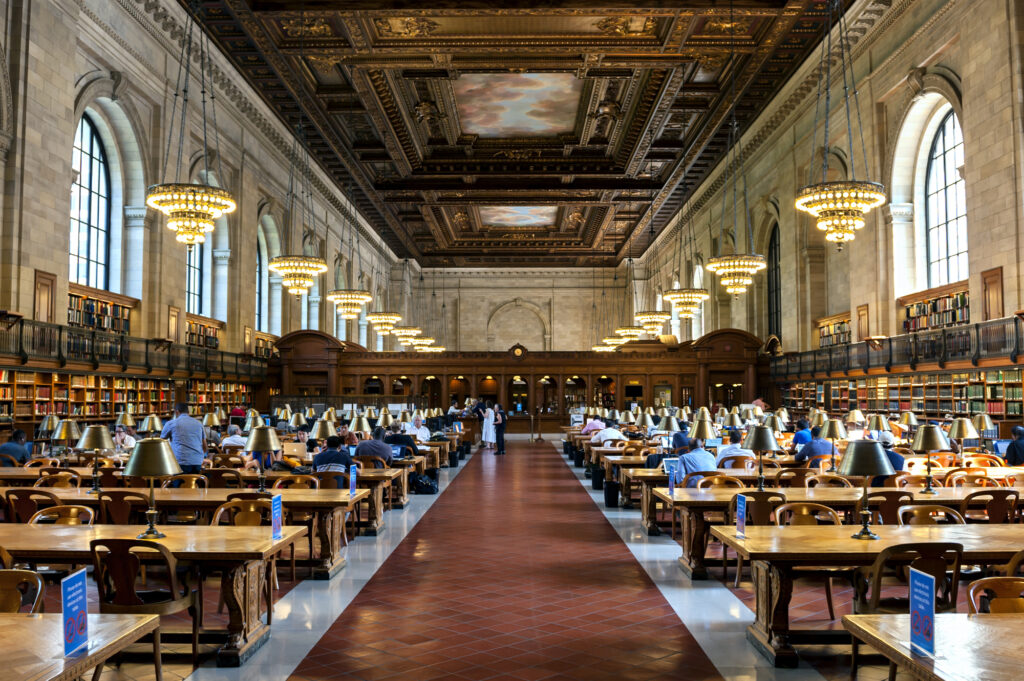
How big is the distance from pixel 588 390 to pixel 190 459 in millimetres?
22933

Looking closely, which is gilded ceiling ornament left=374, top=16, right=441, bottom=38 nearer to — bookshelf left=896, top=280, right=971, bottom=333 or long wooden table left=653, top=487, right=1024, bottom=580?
bookshelf left=896, top=280, right=971, bottom=333

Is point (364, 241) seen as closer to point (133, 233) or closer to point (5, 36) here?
point (133, 233)

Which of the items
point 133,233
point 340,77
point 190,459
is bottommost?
point 190,459

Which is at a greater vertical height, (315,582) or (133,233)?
(133,233)

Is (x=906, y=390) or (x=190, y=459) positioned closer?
(x=190, y=459)

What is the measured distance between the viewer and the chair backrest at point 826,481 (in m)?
8.44

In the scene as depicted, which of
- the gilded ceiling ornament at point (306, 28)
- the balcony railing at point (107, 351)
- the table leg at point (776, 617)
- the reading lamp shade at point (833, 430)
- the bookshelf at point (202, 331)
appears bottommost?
the table leg at point (776, 617)

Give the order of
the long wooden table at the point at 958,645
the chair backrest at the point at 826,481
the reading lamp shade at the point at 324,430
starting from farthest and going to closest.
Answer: the reading lamp shade at the point at 324,430, the chair backrest at the point at 826,481, the long wooden table at the point at 958,645

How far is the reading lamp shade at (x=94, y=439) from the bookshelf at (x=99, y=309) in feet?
30.1

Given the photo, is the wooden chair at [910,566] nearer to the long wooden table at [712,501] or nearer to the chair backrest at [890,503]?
the chair backrest at [890,503]

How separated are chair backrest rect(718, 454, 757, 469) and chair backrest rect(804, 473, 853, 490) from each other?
1.16 m

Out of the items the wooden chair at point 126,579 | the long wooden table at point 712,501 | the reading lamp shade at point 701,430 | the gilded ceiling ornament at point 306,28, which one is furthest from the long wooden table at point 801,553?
the gilded ceiling ornament at point 306,28

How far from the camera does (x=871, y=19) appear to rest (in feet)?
57.9

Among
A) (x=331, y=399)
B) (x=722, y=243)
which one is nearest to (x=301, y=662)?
(x=331, y=399)
